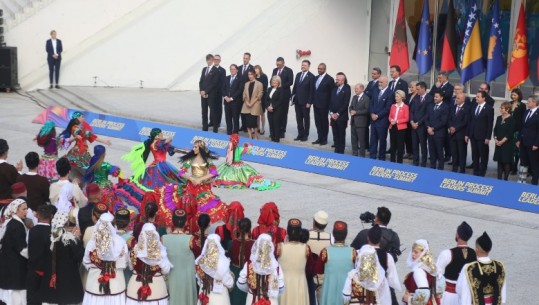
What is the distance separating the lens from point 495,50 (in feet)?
82.2

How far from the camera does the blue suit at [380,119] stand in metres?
19.2

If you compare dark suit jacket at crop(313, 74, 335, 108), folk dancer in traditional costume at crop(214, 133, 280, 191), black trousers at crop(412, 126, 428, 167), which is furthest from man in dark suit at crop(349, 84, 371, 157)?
folk dancer in traditional costume at crop(214, 133, 280, 191)

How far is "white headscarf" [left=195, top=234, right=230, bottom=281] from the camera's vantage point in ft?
33.3

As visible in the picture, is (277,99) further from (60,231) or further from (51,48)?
(60,231)

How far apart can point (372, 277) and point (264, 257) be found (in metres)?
1.10

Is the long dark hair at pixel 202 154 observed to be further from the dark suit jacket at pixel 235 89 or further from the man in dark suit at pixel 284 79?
the dark suit jacket at pixel 235 89

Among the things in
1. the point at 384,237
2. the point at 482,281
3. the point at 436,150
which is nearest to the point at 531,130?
the point at 436,150

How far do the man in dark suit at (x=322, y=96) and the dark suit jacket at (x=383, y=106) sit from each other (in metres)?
1.72

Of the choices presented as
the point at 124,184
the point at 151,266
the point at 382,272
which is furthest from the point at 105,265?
the point at 124,184

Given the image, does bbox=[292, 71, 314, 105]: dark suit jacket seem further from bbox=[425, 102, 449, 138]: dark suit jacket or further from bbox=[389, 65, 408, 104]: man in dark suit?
bbox=[425, 102, 449, 138]: dark suit jacket

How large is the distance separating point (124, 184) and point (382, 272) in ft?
19.1

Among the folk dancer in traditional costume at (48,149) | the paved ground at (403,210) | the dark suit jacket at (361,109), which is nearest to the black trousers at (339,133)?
the dark suit jacket at (361,109)

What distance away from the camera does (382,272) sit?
394 inches

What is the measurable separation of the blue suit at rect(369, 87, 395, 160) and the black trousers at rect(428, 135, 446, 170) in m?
1.05
